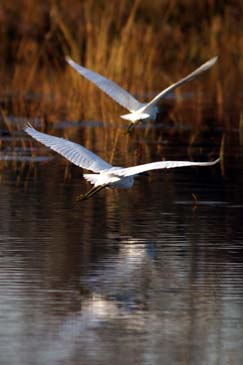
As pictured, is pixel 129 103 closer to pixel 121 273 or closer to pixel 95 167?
pixel 95 167

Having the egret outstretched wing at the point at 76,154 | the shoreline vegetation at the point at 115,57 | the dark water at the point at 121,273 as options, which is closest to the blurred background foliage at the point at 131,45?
the shoreline vegetation at the point at 115,57

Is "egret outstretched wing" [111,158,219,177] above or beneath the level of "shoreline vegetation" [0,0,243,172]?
beneath

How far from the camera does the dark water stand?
21.3 feet

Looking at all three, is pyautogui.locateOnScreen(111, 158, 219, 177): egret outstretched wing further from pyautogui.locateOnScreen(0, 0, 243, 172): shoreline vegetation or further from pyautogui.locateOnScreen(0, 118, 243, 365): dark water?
pyautogui.locateOnScreen(0, 0, 243, 172): shoreline vegetation

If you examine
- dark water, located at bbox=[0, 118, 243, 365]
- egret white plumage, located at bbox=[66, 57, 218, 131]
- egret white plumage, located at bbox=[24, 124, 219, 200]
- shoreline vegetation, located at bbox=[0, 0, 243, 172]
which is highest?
shoreline vegetation, located at bbox=[0, 0, 243, 172]

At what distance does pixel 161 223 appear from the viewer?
10094 millimetres

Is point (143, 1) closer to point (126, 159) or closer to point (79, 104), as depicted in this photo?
point (79, 104)

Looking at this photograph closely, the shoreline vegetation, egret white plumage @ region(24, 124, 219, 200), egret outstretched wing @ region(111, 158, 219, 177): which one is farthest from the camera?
the shoreline vegetation

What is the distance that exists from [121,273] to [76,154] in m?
2.05

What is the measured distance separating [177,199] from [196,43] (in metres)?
14.0

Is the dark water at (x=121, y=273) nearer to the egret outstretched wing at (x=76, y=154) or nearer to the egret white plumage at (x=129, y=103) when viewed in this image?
the egret outstretched wing at (x=76, y=154)

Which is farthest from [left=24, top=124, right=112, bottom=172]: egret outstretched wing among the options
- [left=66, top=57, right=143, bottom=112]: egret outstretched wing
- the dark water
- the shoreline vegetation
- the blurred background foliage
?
the blurred background foliage

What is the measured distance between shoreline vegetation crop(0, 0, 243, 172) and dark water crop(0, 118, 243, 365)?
4037mm

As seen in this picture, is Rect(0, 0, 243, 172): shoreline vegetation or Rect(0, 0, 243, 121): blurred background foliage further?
Rect(0, 0, 243, 121): blurred background foliage
